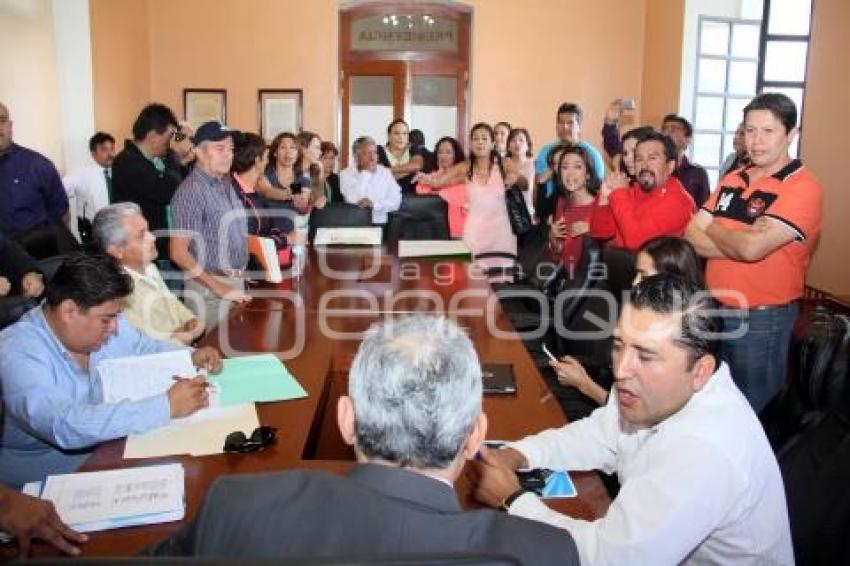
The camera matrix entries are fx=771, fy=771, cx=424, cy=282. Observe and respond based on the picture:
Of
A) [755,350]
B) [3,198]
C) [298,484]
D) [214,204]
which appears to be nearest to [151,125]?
[3,198]

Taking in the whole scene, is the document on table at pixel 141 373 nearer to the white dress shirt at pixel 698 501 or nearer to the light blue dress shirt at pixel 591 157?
the white dress shirt at pixel 698 501

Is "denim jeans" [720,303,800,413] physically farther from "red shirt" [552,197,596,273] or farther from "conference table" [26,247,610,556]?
"red shirt" [552,197,596,273]

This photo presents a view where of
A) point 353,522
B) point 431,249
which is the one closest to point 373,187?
point 431,249

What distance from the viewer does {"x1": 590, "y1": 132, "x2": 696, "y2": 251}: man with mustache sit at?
11.2ft

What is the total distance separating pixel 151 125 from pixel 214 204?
1.39 meters

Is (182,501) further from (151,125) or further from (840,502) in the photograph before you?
(151,125)

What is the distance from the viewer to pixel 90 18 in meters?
6.93

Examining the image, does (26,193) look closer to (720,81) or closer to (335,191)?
(335,191)

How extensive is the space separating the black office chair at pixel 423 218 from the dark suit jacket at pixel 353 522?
4556 mm

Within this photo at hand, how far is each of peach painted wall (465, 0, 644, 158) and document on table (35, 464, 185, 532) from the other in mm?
7657

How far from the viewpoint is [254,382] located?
2.11 m

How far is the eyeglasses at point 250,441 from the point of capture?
167cm

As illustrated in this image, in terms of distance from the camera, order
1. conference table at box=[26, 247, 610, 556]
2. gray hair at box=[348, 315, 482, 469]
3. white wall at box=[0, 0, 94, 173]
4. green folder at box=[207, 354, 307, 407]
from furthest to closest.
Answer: white wall at box=[0, 0, 94, 173], green folder at box=[207, 354, 307, 407], conference table at box=[26, 247, 610, 556], gray hair at box=[348, 315, 482, 469]

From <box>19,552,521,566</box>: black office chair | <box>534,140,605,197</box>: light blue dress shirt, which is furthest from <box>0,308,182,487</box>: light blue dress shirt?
<box>534,140,605,197</box>: light blue dress shirt
